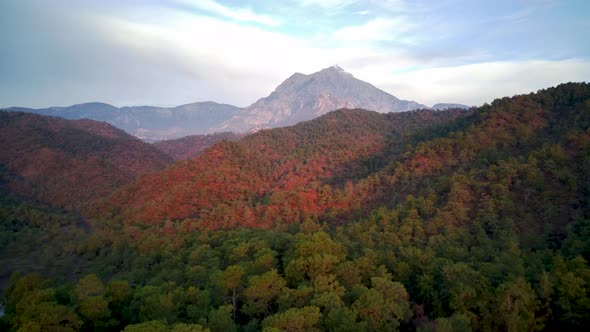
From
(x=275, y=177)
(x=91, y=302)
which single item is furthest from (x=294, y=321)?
(x=275, y=177)

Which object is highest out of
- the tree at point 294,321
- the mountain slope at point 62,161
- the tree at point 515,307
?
the mountain slope at point 62,161

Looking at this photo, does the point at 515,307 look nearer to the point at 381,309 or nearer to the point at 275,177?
the point at 381,309

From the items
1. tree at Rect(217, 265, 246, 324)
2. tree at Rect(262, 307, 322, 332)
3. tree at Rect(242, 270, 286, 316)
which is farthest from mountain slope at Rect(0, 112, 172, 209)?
tree at Rect(262, 307, 322, 332)

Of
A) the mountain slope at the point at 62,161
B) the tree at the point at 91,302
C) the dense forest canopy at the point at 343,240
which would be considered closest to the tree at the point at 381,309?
the dense forest canopy at the point at 343,240

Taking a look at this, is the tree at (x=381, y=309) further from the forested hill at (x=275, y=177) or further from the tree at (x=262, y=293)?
the forested hill at (x=275, y=177)

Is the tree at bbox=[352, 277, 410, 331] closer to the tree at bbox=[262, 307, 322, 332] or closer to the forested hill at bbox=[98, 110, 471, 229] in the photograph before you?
the tree at bbox=[262, 307, 322, 332]

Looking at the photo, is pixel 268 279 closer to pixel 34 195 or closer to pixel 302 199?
pixel 302 199
